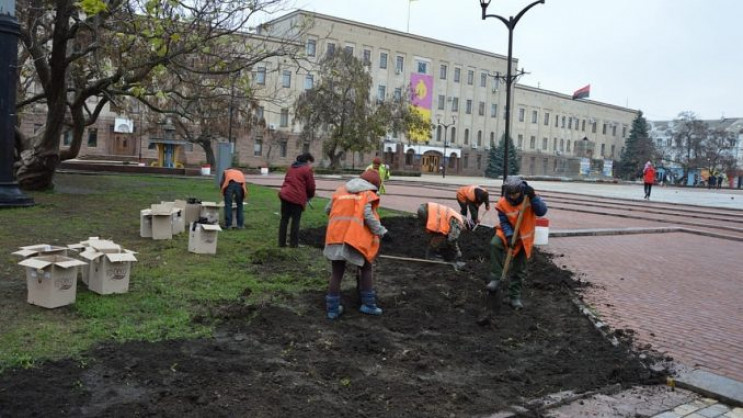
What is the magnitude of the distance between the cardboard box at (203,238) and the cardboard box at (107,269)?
236 centimetres

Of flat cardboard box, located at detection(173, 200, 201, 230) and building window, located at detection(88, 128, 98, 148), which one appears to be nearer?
flat cardboard box, located at detection(173, 200, 201, 230)

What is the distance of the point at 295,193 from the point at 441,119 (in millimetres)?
66134

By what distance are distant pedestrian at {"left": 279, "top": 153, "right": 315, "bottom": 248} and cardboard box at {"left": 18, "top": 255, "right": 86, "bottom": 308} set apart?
423cm

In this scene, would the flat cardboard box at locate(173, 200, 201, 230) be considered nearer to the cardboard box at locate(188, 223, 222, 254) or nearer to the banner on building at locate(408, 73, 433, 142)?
the cardboard box at locate(188, 223, 222, 254)

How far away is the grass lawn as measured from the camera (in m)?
4.80

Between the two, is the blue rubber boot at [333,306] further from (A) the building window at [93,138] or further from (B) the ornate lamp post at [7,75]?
(A) the building window at [93,138]

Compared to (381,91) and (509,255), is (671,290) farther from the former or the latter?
(381,91)

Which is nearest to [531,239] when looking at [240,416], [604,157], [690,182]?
[240,416]

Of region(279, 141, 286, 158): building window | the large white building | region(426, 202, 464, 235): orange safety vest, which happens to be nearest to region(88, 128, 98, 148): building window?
the large white building

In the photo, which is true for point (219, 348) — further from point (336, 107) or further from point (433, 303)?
point (336, 107)

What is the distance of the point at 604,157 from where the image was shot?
320 feet

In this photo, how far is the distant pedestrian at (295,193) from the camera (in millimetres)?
9469

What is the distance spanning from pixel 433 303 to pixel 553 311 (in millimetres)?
1407

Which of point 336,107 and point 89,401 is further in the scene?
point 336,107
